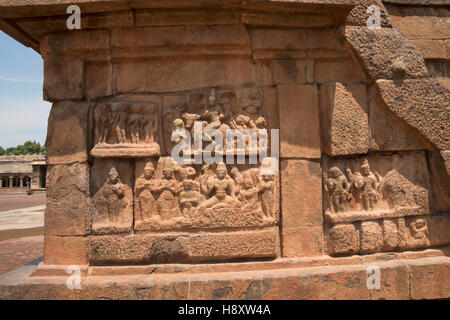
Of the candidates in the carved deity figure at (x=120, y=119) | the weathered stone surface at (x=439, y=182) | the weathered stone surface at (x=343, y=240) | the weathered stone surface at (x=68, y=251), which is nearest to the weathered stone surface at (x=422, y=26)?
the weathered stone surface at (x=439, y=182)

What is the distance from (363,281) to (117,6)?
12.4 ft

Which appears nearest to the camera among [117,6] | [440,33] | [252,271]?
[117,6]

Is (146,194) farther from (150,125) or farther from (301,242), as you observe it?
(301,242)

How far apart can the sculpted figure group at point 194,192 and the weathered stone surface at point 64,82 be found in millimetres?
1135

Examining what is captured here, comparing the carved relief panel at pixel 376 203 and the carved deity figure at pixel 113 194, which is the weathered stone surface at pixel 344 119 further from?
the carved deity figure at pixel 113 194

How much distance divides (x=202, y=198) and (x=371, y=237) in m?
1.94

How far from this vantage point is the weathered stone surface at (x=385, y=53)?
326cm

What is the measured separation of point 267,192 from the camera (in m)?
3.26

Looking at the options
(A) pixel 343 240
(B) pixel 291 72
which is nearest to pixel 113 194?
(B) pixel 291 72

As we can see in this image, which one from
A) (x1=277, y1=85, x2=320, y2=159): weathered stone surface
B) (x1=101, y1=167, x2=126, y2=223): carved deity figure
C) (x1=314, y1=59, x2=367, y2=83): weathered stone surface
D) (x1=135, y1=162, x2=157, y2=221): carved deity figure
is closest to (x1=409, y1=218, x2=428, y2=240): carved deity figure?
(x1=277, y1=85, x2=320, y2=159): weathered stone surface

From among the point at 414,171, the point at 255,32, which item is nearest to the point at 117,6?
the point at 255,32

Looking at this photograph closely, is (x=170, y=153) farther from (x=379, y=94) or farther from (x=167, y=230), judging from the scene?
(x=379, y=94)

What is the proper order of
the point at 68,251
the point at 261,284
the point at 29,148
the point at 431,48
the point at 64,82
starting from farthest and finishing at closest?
the point at 29,148 → the point at 431,48 → the point at 64,82 → the point at 68,251 → the point at 261,284

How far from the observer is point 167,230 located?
10.5 ft
